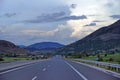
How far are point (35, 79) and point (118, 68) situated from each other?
11.2 meters

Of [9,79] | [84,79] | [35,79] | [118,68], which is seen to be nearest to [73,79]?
[84,79]

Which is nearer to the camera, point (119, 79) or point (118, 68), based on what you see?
point (119, 79)

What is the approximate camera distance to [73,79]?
23156mm

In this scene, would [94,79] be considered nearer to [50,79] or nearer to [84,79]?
[84,79]

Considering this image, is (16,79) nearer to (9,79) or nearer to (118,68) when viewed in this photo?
(9,79)

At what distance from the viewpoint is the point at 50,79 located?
22828mm

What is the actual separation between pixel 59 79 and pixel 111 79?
3.38 metres

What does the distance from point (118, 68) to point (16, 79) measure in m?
11.8

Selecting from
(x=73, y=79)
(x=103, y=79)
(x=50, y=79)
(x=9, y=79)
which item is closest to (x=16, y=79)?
(x=9, y=79)

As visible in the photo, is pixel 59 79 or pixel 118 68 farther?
pixel 118 68

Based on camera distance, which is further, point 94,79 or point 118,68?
point 118,68

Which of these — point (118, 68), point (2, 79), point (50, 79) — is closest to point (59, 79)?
point (50, 79)

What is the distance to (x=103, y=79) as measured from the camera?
23203 millimetres

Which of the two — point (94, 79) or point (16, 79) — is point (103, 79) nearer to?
point (94, 79)
